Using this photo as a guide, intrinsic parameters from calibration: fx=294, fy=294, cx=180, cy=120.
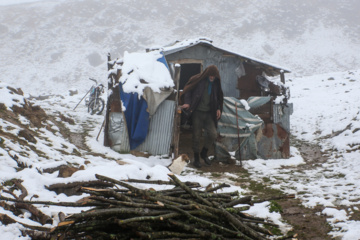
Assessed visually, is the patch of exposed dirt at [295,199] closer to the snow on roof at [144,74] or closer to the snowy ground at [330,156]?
the snowy ground at [330,156]

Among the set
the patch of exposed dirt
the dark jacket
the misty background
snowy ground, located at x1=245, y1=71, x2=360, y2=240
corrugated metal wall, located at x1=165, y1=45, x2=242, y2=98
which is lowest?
the patch of exposed dirt

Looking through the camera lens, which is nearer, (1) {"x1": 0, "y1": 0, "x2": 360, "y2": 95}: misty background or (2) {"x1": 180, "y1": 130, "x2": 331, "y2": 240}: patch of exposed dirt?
(2) {"x1": 180, "y1": 130, "x2": 331, "y2": 240}: patch of exposed dirt

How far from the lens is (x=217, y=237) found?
8.08ft

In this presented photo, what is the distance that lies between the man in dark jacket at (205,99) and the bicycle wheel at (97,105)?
26.7 ft

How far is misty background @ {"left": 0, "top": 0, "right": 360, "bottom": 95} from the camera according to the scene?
30.6 meters

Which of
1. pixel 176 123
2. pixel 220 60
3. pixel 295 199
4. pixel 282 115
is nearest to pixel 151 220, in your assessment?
pixel 295 199

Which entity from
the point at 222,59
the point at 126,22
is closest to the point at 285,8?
the point at 126,22

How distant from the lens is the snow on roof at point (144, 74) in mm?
8086

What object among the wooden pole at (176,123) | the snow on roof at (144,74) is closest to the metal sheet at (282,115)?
the wooden pole at (176,123)

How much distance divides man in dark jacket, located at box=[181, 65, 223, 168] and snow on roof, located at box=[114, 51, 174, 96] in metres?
1.25

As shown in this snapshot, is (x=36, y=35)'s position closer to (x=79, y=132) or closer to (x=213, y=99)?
(x=79, y=132)

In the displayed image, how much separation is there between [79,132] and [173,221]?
8.65 meters

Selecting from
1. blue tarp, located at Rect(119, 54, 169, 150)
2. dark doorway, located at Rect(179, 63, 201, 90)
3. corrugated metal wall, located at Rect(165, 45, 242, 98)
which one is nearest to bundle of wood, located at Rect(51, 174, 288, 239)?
blue tarp, located at Rect(119, 54, 169, 150)

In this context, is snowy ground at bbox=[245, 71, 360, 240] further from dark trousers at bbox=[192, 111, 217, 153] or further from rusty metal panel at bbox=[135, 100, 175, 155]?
rusty metal panel at bbox=[135, 100, 175, 155]
